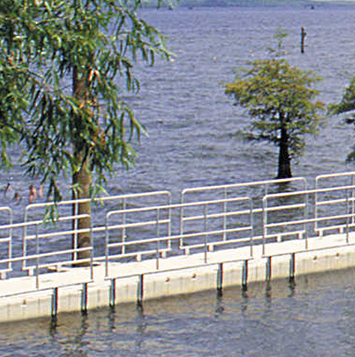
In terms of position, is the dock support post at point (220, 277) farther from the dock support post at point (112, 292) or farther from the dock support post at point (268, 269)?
the dock support post at point (112, 292)

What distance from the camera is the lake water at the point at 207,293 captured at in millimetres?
16328

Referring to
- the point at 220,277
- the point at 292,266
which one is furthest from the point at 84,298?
the point at 292,266

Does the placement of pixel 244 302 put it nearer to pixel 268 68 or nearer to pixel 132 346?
pixel 132 346

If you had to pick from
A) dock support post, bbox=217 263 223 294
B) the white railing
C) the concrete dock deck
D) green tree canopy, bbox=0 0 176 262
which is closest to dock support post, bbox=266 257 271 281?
the concrete dock deck

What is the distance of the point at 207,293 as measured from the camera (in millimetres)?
18969

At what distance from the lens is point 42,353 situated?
1589 centimetres

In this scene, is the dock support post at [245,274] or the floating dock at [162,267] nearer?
the floating dock at [162,267]

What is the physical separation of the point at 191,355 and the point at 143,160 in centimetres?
3520

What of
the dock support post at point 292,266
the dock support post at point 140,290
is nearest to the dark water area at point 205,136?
the dock support post at point 292,266

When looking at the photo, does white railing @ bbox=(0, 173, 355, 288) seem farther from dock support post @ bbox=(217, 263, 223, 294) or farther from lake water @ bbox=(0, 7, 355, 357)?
dock support post @ bbox=(217, 263, 223, 294)

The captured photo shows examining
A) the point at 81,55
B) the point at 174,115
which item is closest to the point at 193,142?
the point at 174,115

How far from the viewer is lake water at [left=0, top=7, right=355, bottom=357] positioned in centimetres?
1633

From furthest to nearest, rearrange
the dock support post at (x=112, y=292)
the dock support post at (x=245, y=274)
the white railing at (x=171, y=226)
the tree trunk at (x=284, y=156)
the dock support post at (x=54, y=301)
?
1. the tree trunk at (x=284, y=156)
2. the white railing at (x=171, y=226)
3. the dock support post at (x=245, y=274)
4. the dock support post at (x=112, y=292)
5. the dock support post at (x=54, y=301)

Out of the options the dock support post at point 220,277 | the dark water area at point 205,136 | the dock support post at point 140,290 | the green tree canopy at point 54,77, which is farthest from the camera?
the dark water area at point 205,136
